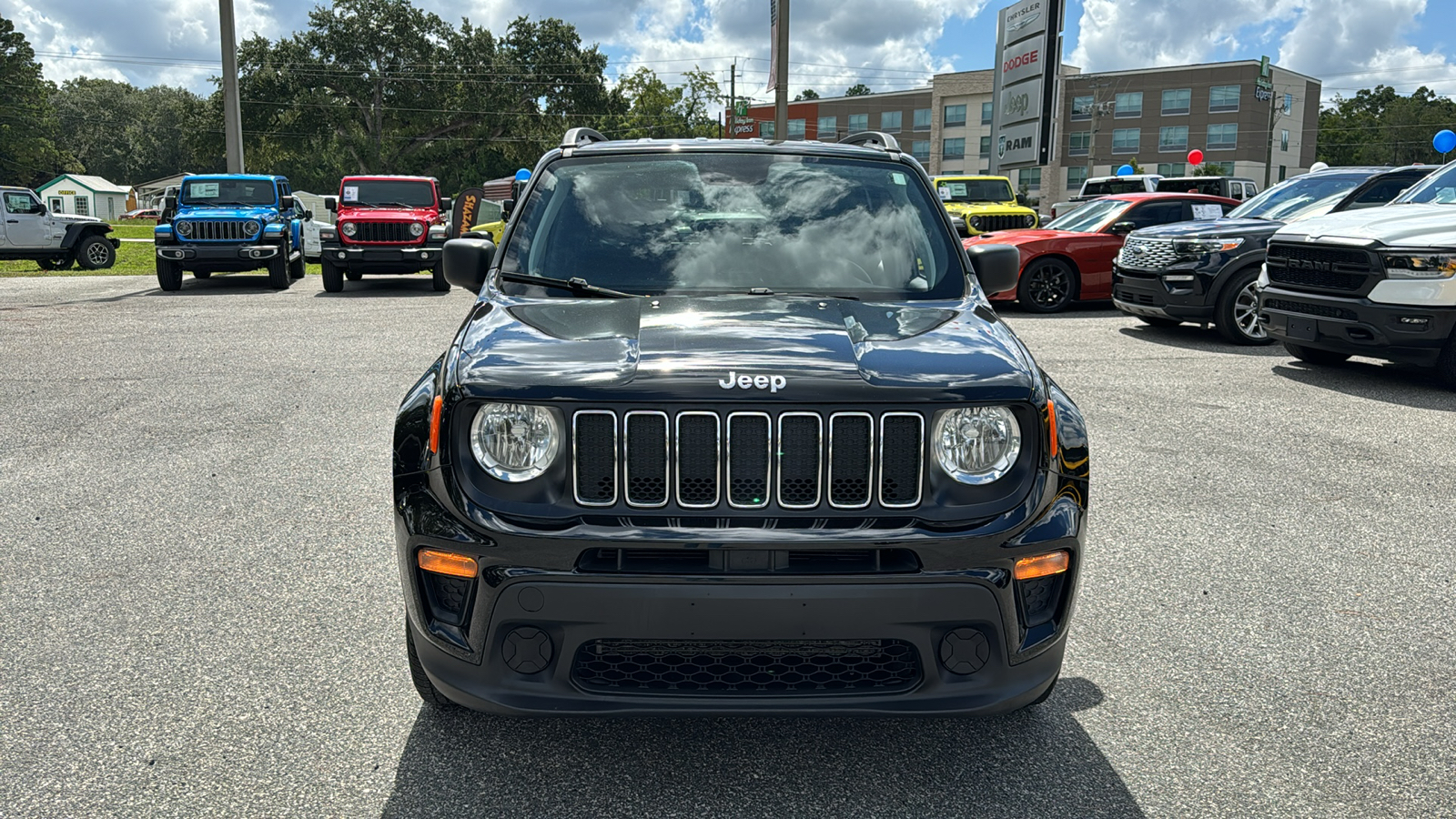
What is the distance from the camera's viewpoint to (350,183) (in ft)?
64.3

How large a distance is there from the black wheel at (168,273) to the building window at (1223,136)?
79579 mm

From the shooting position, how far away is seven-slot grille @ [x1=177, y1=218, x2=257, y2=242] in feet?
62.1

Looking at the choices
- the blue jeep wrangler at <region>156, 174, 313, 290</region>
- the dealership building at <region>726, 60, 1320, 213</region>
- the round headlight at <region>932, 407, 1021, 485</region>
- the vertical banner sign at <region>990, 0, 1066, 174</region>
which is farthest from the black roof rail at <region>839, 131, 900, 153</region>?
the dealership building at <region>726, 60, 1320, 213</region>

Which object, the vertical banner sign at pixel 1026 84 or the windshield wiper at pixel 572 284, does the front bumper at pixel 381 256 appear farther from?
the vertical banner sign at pixel 1026 84

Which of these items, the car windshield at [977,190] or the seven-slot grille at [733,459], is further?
the car windshield at [977,190]

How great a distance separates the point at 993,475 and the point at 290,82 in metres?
62.1

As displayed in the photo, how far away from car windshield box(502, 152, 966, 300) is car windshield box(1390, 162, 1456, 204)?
791 centimetres

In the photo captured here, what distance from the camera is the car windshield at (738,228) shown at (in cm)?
371

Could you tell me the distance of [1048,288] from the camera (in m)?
15.2

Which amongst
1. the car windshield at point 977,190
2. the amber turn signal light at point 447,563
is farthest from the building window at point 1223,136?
the amber turn signal light at point 447,563

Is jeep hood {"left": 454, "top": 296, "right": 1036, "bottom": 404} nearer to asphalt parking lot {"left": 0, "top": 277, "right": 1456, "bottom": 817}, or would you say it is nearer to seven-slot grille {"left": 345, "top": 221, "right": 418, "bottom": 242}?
asphalt parking lot {"left": 0, "top": 277, "right": 1456, "bottom": 817}

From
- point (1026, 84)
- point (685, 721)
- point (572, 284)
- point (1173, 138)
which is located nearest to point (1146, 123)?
point (1173, 138)

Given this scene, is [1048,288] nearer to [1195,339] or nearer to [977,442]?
[1195,339]

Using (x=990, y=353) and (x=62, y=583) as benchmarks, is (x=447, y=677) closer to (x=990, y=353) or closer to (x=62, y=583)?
(x=990, y=353)
